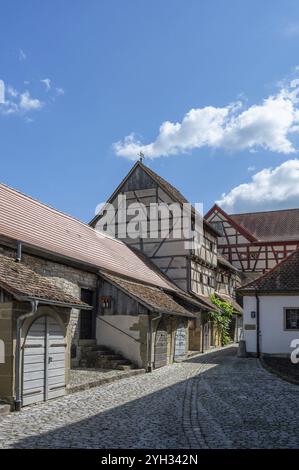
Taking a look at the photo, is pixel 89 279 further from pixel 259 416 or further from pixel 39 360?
pixel 259 416

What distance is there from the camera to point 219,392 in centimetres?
1213

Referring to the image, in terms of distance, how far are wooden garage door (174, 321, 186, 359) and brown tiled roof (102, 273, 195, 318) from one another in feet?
4.16

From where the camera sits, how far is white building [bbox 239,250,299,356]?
70.7ft

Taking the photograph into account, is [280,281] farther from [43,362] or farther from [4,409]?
[4,409]

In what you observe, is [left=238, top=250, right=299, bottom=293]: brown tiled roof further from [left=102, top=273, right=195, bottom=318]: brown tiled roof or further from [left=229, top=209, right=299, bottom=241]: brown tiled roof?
[left=229, top=209, right=299, bottom=241]: brown tiled roof

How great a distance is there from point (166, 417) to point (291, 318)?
1385 centimetres

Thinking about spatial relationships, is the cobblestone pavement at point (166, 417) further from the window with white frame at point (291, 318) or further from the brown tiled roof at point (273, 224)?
the brown tiled roof at point (273, 224)

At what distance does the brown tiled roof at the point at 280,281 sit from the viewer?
21.8 metres

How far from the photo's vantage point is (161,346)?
1906cm

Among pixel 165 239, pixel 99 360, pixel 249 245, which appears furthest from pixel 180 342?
pixel 249 245

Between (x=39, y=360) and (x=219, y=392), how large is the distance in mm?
4359

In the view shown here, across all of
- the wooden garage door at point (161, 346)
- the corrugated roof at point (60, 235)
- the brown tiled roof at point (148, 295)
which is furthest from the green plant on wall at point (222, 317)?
the wooden garage door at point (161, 346)

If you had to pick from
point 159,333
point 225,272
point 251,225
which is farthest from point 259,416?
point 251,225

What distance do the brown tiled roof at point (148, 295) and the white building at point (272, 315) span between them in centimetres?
309
